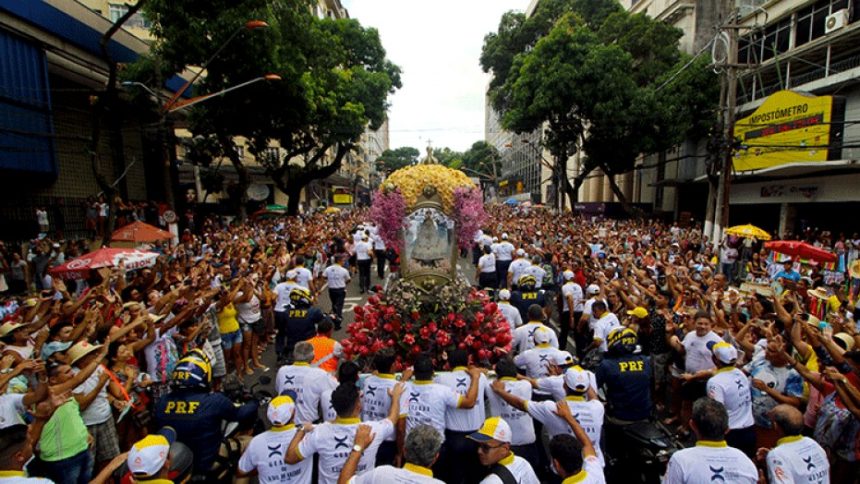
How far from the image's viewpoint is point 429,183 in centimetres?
790

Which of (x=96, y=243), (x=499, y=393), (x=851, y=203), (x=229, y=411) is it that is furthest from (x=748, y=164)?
(x=96, y=243)

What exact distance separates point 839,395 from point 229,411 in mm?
4938

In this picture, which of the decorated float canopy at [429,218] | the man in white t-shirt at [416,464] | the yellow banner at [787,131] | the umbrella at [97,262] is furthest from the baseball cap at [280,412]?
the yellow banner at [787,131]

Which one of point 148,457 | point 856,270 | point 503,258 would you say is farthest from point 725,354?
point 856,270

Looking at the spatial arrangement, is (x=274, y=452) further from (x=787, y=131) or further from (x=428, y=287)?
(x=787, y=131)

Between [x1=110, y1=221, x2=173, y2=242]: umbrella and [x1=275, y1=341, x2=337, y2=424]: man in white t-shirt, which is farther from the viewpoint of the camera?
[x1=110, y1=221, x2=173, y2=242]: umbrella

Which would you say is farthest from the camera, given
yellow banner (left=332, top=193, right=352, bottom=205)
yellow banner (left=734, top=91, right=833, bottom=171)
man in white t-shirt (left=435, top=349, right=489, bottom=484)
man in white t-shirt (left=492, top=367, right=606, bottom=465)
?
yellow banner (left=332, top=193, right=352, bottom=205)

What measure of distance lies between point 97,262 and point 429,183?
18.9ft

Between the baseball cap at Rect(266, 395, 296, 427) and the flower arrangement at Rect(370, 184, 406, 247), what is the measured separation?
4.94 metres

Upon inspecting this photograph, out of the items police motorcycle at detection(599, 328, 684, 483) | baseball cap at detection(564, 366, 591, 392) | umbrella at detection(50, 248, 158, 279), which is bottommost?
police motorcycle at detection(599, 328, 684, 483)

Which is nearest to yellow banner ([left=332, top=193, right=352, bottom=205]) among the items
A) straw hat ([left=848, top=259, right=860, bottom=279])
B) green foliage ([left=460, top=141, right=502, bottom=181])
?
green foliage ([left=460, top=141, right=502, bottom=181])

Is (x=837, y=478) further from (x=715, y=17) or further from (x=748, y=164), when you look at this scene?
(x=715, y=17)

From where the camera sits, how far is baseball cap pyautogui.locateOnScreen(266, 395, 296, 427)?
3209mm

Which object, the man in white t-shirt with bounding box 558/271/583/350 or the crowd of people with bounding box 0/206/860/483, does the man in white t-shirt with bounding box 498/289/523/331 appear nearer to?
the crowd of people with bounding box 0/206/860/483
